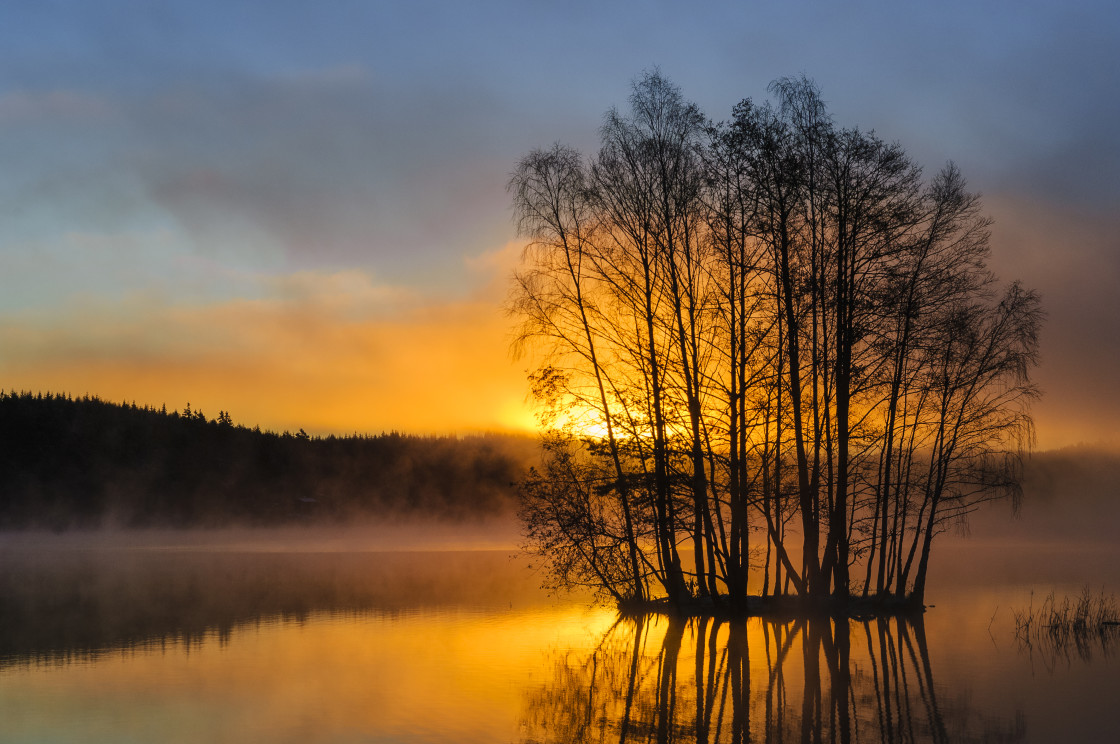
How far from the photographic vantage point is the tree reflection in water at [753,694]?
12.1 metres

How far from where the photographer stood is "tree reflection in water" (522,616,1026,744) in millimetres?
12094

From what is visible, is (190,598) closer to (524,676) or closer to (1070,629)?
(524,676)

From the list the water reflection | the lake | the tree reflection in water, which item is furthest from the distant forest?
the tree reflection in water

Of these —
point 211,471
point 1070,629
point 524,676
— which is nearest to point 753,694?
point 524,676

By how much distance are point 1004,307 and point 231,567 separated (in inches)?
2032

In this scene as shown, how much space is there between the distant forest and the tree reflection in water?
104 meters

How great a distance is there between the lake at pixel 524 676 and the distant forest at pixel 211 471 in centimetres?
9833

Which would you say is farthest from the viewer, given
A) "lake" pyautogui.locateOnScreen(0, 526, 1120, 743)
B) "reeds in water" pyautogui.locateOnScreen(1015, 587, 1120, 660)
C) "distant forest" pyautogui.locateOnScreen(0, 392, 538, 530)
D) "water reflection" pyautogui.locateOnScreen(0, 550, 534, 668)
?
"distant forest" pyautogui.locateOnScreen(0, 392, 538, 530)

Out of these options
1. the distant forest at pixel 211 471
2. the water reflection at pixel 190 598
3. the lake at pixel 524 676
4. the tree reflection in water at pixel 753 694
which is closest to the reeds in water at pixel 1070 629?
the lake at pixel 524 676

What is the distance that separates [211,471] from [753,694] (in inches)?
5729

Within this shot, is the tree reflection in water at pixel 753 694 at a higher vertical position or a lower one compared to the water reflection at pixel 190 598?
higher

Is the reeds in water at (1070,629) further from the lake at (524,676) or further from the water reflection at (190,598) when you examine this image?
the water reflection at (190,598)

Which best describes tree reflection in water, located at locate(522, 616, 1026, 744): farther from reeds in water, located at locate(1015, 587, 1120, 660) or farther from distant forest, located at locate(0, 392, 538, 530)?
distant forest, located at locate(0, 392, 538, 530)

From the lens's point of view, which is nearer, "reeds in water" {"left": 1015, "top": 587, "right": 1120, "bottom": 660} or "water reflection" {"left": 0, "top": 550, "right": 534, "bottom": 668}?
"reeds in water" {"left": 1015, "top": 587, "right": 1120, "bottom": 660}
